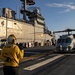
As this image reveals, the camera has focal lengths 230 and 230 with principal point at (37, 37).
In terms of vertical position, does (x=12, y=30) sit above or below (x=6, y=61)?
above

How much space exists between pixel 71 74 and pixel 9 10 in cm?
7458

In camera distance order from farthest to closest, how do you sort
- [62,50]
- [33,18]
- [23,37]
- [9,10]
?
[33,18], [9,10], [23,37], [62,50]

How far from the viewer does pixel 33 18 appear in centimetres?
10031

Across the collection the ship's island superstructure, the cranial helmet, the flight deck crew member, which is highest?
the ship's island superstructure

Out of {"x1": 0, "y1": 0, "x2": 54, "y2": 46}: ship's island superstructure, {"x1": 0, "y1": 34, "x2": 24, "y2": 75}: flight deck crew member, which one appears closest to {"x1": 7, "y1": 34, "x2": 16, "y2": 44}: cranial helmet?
{"x1": 0, "y1": 34, "x2": 24, "y2": 75}: flight deck crew member

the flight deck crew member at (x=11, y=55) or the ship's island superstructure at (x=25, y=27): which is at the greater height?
the ship's island superstructure at (x=25, y=27)

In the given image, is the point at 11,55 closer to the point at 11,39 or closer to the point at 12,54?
the point at 12,54

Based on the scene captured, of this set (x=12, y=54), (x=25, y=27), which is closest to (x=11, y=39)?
(x=12, y=54)

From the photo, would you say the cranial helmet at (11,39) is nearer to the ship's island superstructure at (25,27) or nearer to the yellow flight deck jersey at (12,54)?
the yellow flight deck jersey at (12,54)

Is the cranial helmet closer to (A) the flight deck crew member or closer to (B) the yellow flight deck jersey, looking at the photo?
(A) the flight deck crew member

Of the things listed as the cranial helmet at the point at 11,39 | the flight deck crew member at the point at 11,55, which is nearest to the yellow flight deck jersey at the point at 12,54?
the flight deck crew member at the point at 11,55

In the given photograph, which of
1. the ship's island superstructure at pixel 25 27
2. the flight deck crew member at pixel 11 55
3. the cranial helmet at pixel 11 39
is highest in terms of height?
the ship's island superstructure at pixel 25 27

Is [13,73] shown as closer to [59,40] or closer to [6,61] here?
[6,61]

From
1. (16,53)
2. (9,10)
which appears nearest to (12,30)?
(9,10)
